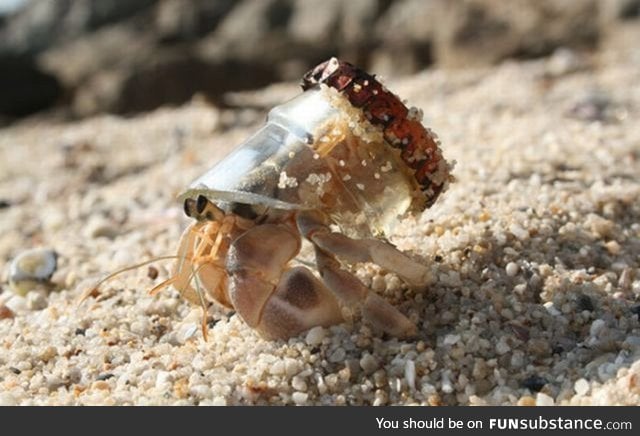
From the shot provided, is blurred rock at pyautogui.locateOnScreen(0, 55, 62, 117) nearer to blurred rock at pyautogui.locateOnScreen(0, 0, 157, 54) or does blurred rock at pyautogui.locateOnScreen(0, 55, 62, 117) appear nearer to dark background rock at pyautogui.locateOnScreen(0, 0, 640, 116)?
dark background rock at pyautogui.locateOnScreen(0, 0, 640, 116)

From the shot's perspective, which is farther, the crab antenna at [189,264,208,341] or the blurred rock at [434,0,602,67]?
the blurred rock at [434,0,602,67]

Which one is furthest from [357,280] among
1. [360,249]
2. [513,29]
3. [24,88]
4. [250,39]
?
[24,88]

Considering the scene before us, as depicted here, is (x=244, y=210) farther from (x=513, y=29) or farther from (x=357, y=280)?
(x=513, y=29)

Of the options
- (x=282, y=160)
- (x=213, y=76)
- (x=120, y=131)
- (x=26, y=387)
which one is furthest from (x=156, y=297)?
(x=213, y=76)
